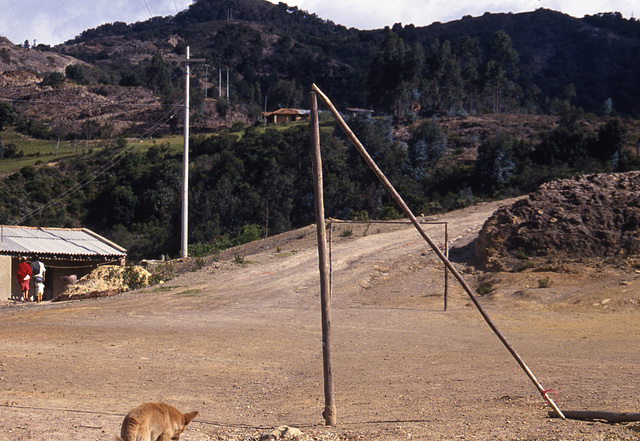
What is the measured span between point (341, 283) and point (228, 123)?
224ft

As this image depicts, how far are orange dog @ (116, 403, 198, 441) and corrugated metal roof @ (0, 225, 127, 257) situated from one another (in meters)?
18.4

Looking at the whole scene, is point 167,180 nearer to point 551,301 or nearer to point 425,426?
point 551,301

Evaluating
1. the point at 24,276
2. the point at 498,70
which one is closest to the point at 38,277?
the point at 24,276

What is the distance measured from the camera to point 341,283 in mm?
19391

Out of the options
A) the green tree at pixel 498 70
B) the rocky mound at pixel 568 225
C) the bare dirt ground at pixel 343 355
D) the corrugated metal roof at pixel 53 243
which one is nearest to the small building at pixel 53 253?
the corrugated metal roof at pixel 53 243

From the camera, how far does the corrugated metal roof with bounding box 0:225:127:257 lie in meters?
22.2

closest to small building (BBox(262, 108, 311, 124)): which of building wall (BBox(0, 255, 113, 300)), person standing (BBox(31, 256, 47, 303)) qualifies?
building wall (BBox(0, 255, 113, 300))

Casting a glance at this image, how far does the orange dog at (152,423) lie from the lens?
4742 mm

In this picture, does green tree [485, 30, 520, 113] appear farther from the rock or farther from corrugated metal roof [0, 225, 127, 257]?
the rock

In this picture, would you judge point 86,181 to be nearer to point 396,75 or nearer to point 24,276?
point 24,276

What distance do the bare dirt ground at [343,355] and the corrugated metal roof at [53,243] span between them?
208 inches

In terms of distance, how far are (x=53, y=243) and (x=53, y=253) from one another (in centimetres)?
151

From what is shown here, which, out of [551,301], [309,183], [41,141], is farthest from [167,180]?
[551,301]

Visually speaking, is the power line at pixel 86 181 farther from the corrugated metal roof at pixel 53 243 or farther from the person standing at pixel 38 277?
the person standing at pixel 38 277
